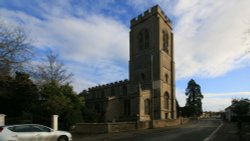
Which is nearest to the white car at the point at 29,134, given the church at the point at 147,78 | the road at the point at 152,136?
the road at the point at 152,136

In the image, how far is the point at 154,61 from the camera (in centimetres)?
6041

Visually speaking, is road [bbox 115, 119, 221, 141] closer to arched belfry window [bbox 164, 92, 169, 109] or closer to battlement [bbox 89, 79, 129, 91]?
arched belfry window [bbox 164, 92, 169, 109]

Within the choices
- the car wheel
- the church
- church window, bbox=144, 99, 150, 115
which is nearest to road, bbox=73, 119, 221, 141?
the car wheel

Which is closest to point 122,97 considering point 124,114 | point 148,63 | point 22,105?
point 124,114

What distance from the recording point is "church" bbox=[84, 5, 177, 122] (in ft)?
186

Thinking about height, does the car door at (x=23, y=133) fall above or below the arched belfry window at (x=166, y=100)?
below

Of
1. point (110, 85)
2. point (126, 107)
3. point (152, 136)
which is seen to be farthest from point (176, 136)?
point (110, 85)

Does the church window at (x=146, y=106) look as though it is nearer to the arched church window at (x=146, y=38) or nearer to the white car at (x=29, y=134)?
the arched church window at (x=146, y=38)

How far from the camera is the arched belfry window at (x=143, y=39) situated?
63406 mm

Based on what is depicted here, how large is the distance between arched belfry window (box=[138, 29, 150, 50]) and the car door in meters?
48.6

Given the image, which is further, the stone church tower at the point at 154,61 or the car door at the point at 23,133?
the stone church tower at the point at 154,61

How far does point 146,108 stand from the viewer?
56.7 m

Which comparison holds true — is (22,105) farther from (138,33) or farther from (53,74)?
(138,33)

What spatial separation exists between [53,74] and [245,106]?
147 ft
